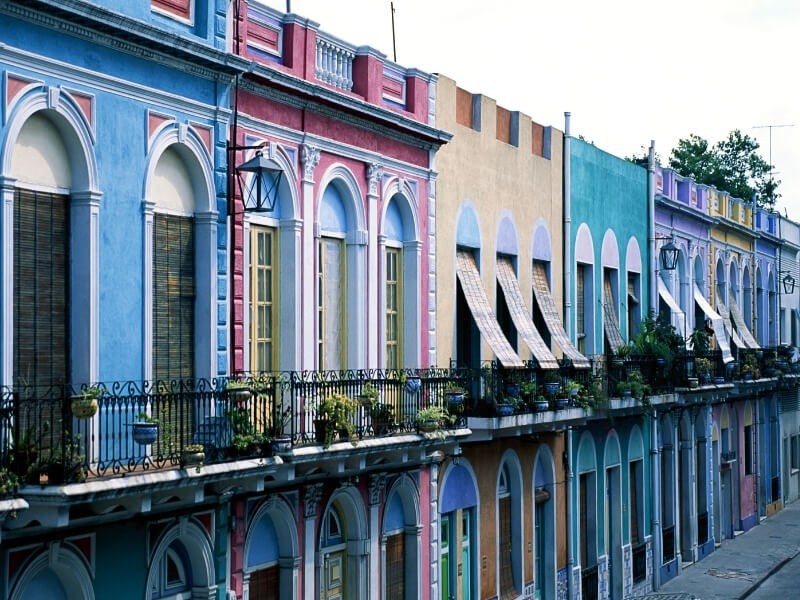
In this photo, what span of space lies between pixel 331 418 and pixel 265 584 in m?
2.17

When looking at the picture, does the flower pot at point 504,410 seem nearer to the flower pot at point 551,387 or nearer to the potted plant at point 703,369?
the flower pot at point 551,387

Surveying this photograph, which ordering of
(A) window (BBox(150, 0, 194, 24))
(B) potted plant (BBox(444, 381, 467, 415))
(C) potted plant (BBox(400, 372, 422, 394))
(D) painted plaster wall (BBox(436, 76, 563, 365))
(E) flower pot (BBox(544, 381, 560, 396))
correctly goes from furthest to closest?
1. (E) flower pot (BBox(544, 381, 560, 396))
2. (D) painted plaster wall (BBox(436, 76, 563, 365))
3. (B) potted plant (BBox(444, 381, 467, 415))
4. (C) potted plant (BBox(400, 372, 422, 394))
5. (A) window (BBox(150, 0, 194, 24))

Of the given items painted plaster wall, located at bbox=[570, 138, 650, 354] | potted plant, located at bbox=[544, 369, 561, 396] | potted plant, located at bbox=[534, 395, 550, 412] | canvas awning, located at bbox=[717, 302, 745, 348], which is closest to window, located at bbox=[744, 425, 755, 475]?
canvas awning, located at bbox=[717, 302, 745, 348]

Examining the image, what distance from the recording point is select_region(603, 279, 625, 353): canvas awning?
28.8 meters

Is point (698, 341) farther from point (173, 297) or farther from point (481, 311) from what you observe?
point (173, 297)

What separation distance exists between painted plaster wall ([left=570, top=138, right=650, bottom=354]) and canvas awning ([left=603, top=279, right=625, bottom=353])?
0.39 m

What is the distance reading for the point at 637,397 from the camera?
27.0m

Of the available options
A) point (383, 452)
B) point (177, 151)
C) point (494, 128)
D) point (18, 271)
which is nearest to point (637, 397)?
point (494, 128)

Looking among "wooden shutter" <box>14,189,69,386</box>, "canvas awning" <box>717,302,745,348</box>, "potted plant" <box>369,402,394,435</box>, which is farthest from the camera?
"canvas awning" <box>717,302,745,348</box>

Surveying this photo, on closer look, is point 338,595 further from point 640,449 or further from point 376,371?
point 640,449

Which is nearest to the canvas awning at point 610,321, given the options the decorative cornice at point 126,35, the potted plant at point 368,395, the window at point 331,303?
the window at point 331,303

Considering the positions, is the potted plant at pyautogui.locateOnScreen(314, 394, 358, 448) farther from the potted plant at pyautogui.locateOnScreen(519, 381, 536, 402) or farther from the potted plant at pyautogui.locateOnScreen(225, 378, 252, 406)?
the potted plant at pyautogui.locateOnScreen(519, 381, 536, 402)

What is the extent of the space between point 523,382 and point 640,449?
9258 millimetres

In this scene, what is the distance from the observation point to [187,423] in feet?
46.5
